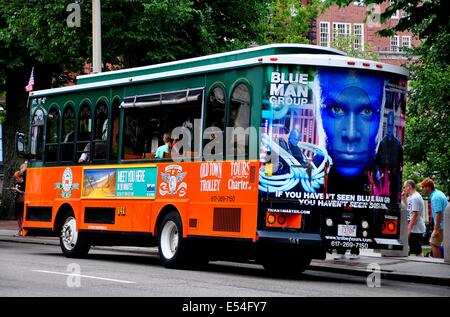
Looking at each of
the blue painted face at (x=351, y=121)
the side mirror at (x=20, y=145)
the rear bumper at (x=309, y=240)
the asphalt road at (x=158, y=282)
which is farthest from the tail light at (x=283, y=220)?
the side mirror at (x=20, y=145)

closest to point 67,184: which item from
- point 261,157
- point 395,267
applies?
point 261,157

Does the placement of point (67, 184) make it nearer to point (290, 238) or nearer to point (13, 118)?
point (290, 238)

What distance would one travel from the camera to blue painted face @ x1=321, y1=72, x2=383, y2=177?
1642 cm

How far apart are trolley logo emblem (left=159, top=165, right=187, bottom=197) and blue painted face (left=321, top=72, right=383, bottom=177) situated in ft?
9.84

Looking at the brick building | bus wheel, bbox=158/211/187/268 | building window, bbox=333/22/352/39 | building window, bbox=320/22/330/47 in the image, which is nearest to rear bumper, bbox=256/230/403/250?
bus wheel, bbox=158/211/187/268

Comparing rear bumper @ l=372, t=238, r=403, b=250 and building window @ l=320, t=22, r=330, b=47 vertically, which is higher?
building window @ l=320, t=22, r=330, b=47

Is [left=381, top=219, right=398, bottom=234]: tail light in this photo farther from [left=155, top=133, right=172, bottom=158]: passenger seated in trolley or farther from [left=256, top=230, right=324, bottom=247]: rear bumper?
[left=155, top=133, right=172, bottom=158]: passenger seated in trolley

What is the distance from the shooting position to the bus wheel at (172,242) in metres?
17.8

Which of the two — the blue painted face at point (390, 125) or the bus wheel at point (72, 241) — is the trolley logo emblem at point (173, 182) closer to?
the bus wheel at point (72, 241)

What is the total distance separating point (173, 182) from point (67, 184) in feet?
13.2

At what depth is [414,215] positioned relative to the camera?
2278 centimetres

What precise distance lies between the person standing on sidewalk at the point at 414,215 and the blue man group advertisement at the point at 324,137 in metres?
6.06

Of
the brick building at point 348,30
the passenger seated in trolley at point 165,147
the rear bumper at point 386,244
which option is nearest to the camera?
the rear bumper at point 386,244

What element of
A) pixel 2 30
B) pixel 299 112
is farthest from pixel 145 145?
pixel 2 30
